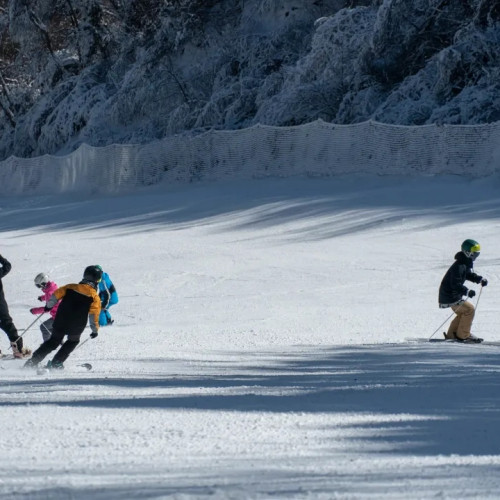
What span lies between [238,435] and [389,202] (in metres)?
20.0

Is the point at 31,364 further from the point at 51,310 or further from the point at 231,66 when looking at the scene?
the point at 231,66

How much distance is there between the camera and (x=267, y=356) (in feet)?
36.8

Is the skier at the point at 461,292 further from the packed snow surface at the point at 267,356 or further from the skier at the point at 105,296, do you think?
the skier at the point at 105,296

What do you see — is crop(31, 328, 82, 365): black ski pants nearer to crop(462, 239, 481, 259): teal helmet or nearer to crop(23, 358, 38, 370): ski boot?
crop(23, 358, 38, 370): ski boot

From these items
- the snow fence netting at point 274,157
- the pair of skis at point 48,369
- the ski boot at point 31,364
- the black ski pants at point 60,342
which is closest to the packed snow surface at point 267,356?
the pair of skis at point 48,369

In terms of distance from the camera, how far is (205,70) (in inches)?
1663

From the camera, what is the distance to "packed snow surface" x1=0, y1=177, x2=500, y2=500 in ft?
16.4

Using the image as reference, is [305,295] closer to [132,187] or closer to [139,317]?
[139,317]

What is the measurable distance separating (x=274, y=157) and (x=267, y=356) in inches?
817

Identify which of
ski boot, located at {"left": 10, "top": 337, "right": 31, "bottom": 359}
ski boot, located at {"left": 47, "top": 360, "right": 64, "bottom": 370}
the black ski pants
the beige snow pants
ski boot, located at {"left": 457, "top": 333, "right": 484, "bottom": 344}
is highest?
the beige snow pants

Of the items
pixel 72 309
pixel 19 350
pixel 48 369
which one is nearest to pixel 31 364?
pixel 48 369

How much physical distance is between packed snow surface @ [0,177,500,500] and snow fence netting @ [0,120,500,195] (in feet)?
2.41

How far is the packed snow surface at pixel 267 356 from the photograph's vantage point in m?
5.00

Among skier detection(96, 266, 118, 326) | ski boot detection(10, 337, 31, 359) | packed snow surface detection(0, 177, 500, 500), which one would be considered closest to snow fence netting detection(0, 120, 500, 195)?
packed snow surface detection(0, 177, 500, 500)
